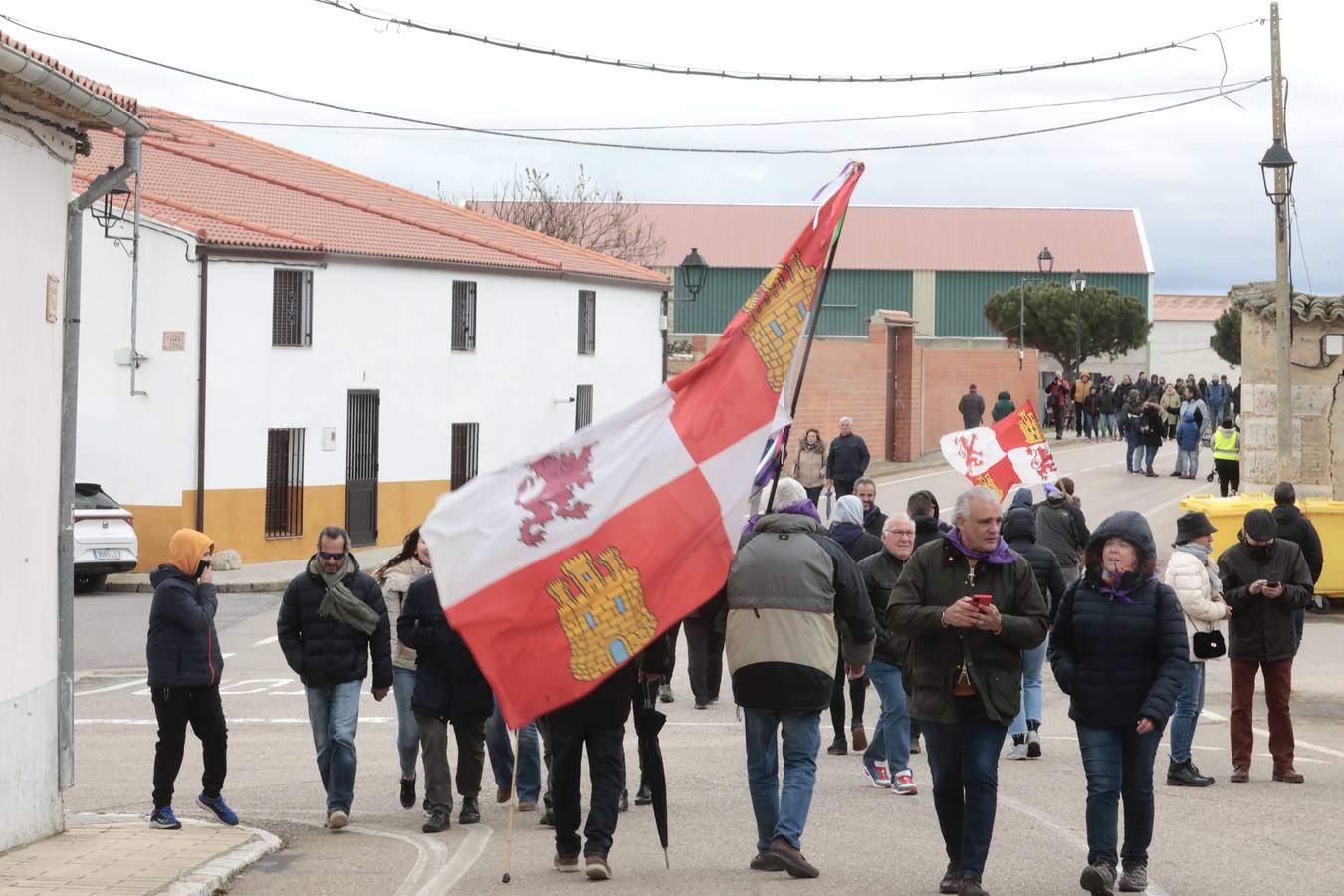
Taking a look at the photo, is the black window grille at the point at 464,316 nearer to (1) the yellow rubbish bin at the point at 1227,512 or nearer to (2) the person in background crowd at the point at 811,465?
(2) the person in background crowd at the point at 811,465

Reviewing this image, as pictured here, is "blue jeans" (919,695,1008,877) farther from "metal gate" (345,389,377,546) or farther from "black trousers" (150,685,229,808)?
"metal gate" (345,389,377,546)

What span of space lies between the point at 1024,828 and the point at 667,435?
10.6 feet

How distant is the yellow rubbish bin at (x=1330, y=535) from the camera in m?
→ 21.4

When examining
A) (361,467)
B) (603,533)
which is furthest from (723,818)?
(361,467)

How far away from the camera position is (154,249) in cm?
2747

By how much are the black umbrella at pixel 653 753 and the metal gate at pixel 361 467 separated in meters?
22.1

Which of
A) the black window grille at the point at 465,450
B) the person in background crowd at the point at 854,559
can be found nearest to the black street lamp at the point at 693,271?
the black window grille at the point at 465,450

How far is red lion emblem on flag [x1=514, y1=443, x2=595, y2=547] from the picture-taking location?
7777mm

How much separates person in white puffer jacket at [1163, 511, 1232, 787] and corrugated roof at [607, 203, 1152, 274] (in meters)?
74.0

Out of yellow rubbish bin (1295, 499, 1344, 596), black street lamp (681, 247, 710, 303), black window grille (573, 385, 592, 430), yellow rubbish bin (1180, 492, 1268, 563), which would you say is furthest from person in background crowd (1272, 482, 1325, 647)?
black window grille (573, 385, 592, 430)

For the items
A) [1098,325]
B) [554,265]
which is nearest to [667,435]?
[554,265]

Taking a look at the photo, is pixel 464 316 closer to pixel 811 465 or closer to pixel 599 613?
pixel 811 465

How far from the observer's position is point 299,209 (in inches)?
1286

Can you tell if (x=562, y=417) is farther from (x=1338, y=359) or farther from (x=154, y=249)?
(x=1338, y=359)
